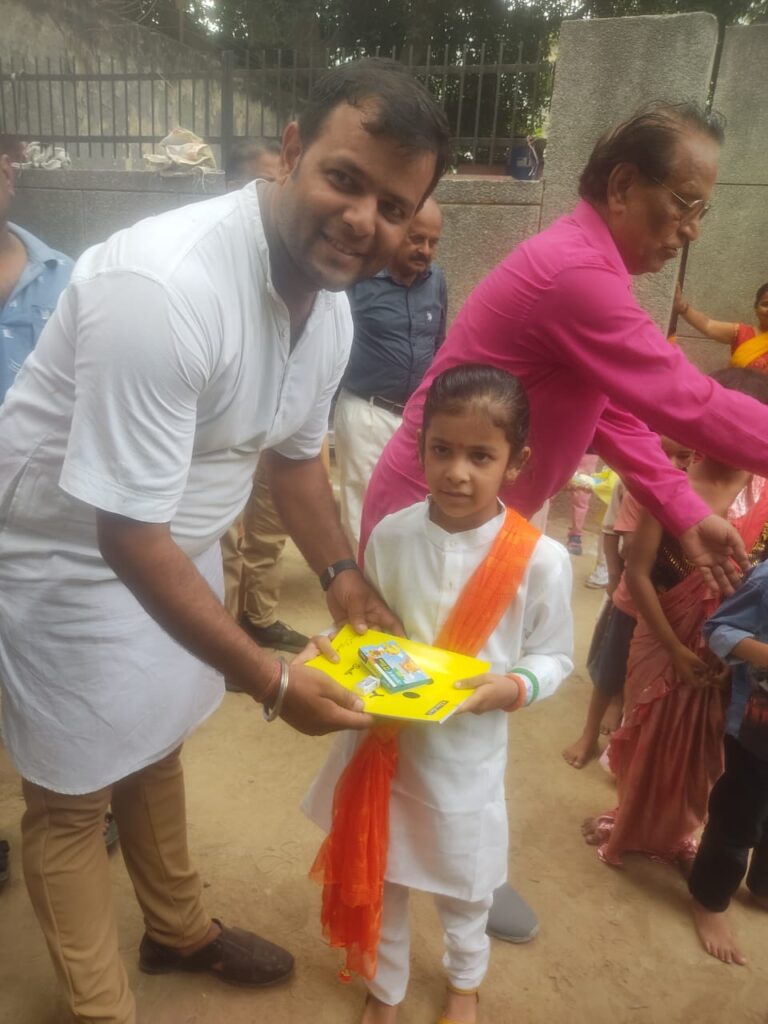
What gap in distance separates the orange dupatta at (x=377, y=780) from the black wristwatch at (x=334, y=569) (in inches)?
11.8

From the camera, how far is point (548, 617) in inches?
64.5

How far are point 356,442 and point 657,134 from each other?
7.21 ft

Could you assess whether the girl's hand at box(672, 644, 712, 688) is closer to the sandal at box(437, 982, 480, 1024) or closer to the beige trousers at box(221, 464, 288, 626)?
the sandal at box(437, 982, 480, 1024)

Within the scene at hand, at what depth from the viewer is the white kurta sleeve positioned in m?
1.62

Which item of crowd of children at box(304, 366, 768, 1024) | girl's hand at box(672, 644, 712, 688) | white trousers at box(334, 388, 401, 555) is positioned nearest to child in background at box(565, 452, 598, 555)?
white trousers at box(334, 388, 401, 555)

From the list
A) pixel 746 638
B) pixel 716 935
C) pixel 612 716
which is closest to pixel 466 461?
pixel 746 638

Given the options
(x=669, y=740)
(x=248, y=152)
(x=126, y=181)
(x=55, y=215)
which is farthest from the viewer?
(x=55, y=215)

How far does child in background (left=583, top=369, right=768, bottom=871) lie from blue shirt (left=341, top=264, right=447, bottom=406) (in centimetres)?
167

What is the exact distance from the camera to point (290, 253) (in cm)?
138

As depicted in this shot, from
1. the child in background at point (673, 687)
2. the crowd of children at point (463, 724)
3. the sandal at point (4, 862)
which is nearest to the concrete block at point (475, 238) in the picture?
the child in background at point (673, 687)

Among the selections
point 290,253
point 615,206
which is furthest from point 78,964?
point 615,206

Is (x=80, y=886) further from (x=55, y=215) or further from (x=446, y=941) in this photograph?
(x=55, y=215)

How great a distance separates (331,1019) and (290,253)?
73.8 inches

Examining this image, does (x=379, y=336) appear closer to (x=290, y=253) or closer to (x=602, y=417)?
(x=602, y=417)
